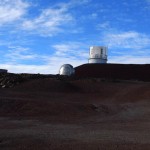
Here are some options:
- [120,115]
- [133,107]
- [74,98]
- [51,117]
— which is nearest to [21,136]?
[51,117]

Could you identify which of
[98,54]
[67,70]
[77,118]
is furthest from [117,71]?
[77,118]

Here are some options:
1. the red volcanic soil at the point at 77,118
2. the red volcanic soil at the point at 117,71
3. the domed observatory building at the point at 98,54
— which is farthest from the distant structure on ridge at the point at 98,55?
the red volcanic soil at the point at 77,118

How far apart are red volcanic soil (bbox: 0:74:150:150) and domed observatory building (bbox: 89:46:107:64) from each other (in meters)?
16.9

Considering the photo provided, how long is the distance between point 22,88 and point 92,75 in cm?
2058

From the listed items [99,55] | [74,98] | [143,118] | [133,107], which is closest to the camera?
[143,118]

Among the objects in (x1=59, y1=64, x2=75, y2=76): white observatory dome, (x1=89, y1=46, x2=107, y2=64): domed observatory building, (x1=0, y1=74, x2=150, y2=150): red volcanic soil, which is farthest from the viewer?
(x1=89, y1=46, x2=107, y2=64): domed observatory building

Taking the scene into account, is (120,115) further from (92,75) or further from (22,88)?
(92,75)

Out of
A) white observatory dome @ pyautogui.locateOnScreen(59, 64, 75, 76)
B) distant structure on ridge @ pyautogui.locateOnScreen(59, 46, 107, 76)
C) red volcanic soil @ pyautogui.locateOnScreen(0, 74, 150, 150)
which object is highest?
distant structure on ridge @ pyautogui.locateOnScreen(59, 46, 107, 76)

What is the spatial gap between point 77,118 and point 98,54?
139 ft

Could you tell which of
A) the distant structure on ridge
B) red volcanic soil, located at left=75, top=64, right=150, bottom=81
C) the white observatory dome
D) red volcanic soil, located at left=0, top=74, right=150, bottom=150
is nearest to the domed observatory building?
the distant structure on ridge

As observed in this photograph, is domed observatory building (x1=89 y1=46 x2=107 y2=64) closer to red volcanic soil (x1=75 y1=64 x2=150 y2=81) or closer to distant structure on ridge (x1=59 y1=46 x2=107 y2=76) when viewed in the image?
distant structure on ridge (x1=59 y1=46 x2=107 y2=76)

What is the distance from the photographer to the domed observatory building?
217 ft

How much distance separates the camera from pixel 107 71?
62.1 meters

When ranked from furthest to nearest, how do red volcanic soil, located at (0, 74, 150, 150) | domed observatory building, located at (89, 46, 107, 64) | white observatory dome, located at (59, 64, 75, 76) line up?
domed observatory building, located at (89, 46, 107, 64) < white observatory dome, located at (59, 64, 75, 76) < red volcanic soil, located at (0, 74, 150, 150)
